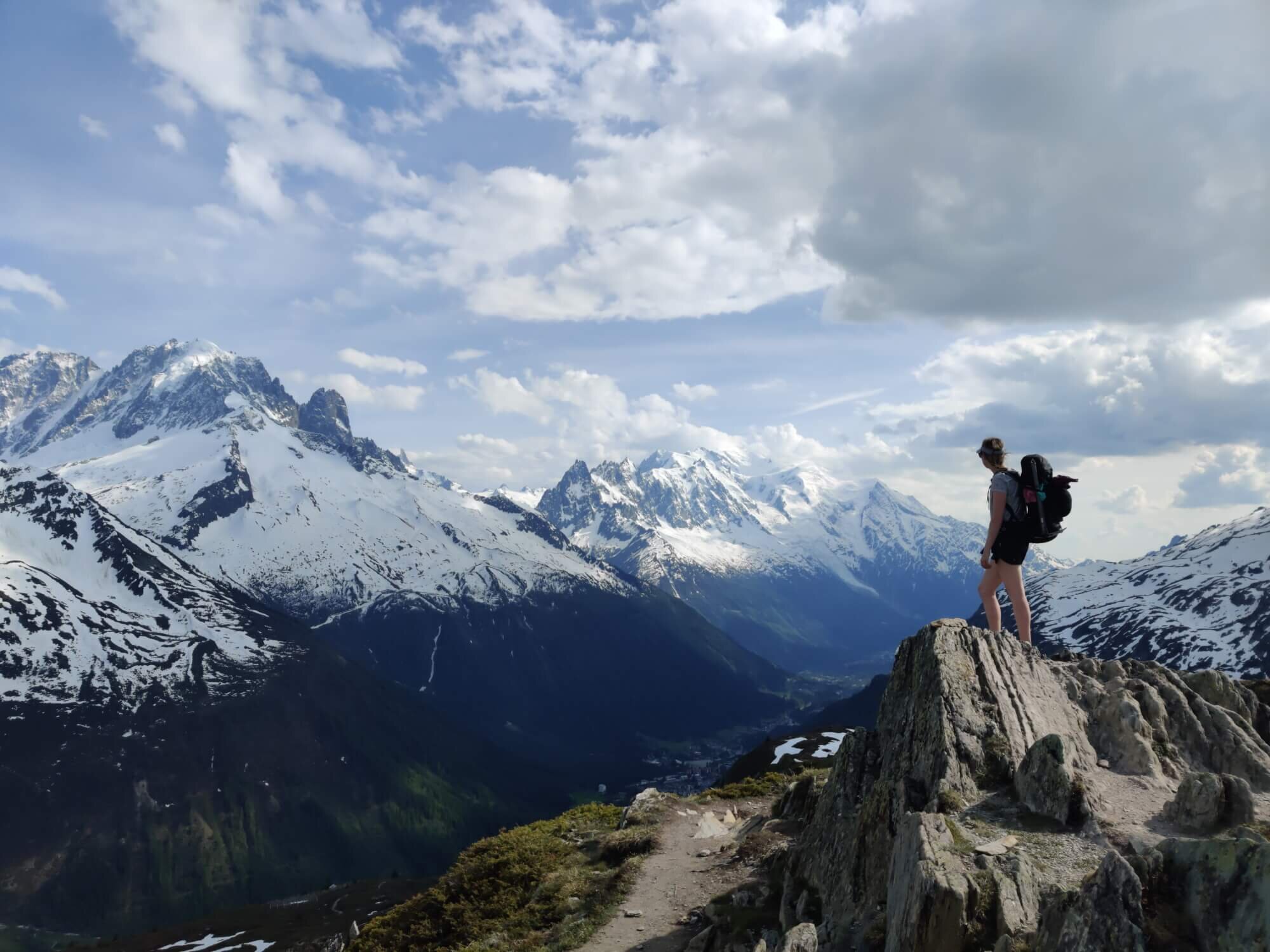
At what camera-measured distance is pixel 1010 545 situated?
65.9 ft

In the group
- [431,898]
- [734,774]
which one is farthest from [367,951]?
[734,774]

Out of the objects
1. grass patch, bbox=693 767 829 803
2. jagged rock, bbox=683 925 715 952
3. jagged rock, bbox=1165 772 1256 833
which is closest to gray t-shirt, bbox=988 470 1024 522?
jagged rock, bbox=1165 772 1256 833

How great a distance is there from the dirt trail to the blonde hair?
740 inches

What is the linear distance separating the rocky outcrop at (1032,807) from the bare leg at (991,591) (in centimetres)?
169

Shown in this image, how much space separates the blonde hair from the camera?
69.3 feet

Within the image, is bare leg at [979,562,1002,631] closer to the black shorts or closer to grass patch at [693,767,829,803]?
the black shorts

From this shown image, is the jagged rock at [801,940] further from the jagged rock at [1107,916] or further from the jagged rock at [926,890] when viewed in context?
the jagged rock at [1107,916]

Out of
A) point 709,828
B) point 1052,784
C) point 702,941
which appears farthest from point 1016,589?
point 709,828

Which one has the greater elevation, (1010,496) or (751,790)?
(1010,496)

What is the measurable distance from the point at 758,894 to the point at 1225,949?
17.0 metres

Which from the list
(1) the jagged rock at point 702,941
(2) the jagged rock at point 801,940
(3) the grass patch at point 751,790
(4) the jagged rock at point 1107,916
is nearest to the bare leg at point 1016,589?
(4) the jagged rock at point 1107,916

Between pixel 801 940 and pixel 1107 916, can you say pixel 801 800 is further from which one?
pixel 1107 916

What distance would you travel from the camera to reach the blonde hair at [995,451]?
21109 mm

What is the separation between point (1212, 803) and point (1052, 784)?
324cm
